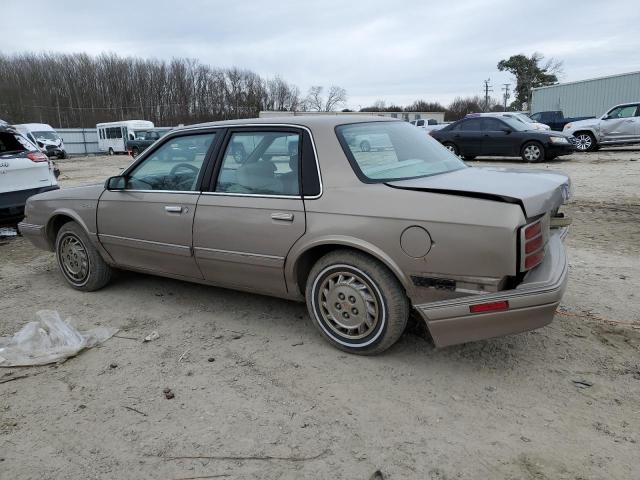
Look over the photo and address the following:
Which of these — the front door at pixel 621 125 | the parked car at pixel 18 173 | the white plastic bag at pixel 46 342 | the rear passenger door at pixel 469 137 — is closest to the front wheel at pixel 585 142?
the front door at pixel 621 125

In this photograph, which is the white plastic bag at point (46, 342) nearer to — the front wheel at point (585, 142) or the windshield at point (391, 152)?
the windshield at point (391, 152)

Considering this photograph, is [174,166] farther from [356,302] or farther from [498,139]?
[498,139]

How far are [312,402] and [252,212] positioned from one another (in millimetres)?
1383

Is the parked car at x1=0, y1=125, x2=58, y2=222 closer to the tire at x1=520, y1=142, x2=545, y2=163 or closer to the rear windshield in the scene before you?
the rear windshield

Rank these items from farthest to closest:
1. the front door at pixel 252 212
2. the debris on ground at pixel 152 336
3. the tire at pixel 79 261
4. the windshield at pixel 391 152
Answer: the tire at pixel 79 261 < the debris on ground at pixel 152 336 < the front door at pixel 252 212 < the windshield at pixel 391 152

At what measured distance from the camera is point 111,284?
500 cm

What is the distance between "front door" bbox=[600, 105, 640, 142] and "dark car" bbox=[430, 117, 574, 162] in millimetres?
2839

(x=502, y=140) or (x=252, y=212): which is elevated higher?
(x=502, y=140)

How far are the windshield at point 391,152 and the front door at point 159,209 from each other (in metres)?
1.21

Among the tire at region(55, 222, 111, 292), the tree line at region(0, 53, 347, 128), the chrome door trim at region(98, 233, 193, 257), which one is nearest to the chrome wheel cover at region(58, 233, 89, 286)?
the tire at region(55, 222, 111, 292)

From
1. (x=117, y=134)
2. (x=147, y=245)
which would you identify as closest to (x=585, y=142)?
(x=147, y=245)

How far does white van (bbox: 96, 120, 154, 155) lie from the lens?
3859cm

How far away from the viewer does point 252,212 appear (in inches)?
138

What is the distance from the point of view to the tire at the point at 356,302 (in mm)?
3066
